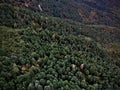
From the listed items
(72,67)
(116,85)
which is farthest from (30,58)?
(116,85)

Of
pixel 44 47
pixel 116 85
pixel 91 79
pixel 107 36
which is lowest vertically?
pixel 107 36

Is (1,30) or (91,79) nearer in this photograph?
(91,79)

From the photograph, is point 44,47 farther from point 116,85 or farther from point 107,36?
point 107,36

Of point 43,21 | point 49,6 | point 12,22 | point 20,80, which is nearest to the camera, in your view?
point 20,80

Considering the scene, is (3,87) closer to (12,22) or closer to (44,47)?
(44,47)

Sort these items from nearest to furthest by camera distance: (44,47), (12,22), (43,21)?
(44,47)
(12,22)
(43,21)

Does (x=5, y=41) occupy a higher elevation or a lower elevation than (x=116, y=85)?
higher
